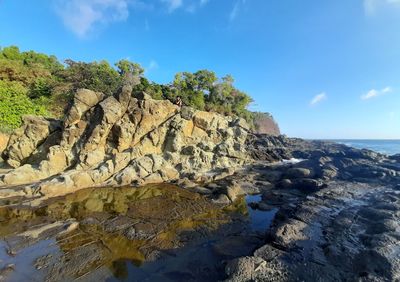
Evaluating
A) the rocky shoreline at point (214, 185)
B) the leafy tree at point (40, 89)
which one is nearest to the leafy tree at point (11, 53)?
the leafy tree at point (40, 89)

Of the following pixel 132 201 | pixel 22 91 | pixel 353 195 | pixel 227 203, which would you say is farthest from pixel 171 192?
pixel 22 91

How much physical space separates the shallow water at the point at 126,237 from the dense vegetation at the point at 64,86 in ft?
44.9

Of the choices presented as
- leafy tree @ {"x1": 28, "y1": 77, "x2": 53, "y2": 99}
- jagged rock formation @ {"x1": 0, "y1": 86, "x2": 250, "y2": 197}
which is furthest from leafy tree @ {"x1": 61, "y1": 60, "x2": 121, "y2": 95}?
jagged rock formation @ {"x1": 0, "y1": 86, "x2": 250, "y2": 197}

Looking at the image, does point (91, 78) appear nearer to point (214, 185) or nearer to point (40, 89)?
point (40, 89)

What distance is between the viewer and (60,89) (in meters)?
28.3

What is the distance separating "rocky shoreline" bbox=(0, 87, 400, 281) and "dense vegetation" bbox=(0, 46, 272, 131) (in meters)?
4.88

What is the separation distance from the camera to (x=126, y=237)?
1045 cm

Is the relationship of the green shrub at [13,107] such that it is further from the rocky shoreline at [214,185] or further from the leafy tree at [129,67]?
the leafy tree at [129,67]

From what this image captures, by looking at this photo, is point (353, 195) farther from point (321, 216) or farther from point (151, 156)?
point (151, 156)

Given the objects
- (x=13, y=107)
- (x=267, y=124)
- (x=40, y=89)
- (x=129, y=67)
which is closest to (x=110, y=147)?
(x=13, y=107)

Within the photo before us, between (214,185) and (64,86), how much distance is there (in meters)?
22.9

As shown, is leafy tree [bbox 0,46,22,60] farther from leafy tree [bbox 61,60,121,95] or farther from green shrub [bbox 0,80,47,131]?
green shrub [bbox 0,80,47,131]

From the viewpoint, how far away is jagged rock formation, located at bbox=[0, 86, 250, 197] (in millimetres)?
17969

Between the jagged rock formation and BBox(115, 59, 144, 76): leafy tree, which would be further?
BBox(115, 59, 144, 76): leafy tree
